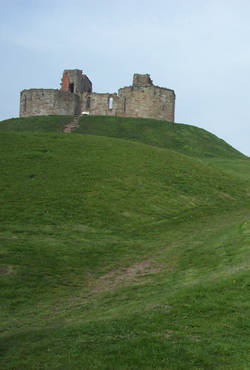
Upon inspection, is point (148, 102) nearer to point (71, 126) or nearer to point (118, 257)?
point (71, 126)

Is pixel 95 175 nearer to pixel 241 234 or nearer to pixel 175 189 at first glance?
pixel 175 189

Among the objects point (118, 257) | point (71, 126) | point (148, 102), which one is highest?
point (148, 102)

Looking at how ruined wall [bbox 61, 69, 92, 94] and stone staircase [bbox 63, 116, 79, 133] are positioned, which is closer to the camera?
stone staircase [bbox 63, 116, 79, 133]

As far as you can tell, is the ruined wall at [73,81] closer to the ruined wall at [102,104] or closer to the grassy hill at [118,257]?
the ruined wall at [102,104]

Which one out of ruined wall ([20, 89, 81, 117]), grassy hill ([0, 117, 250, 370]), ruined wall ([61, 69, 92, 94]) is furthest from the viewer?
ruined wall ([61, 69, 92, 94])

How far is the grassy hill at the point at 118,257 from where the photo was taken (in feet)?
30.9

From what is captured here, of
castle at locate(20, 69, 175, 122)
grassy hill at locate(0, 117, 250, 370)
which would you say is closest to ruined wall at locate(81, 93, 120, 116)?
castle at locate(20, 69, 175, 122)

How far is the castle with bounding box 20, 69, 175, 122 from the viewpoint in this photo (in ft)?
209

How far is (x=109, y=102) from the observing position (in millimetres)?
66375

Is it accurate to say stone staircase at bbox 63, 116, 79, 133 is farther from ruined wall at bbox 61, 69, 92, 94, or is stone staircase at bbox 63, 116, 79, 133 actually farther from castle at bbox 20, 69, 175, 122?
ruined wall at bbox 61, 69, 92, 94

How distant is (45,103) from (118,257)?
157 ft

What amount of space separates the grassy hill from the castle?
967 inches

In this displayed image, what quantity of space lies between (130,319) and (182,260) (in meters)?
7.83

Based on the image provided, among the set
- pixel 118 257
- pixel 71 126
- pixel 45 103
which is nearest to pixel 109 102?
pixel 45 103
